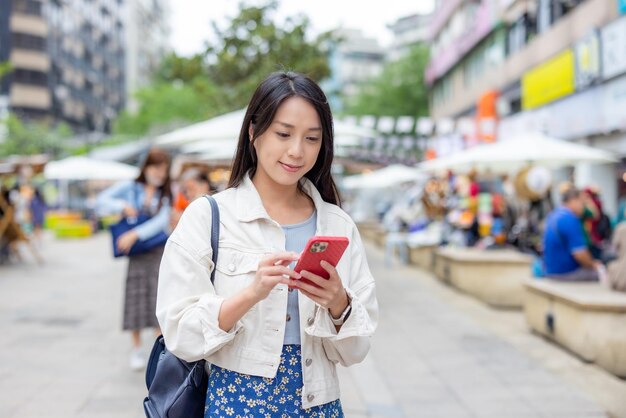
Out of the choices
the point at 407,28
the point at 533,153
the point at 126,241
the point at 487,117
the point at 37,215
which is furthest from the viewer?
the point at 407,28

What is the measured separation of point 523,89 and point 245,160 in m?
20.6

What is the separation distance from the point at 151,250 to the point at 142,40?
287 ft

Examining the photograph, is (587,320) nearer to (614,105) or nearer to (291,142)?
(291,142)

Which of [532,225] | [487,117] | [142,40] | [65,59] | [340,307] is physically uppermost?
[142,40]

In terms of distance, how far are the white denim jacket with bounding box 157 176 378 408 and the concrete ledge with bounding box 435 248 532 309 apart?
24.7ft

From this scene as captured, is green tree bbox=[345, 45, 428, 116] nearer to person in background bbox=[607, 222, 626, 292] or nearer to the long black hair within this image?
person in background bbox=[607, 222, 626, 292]

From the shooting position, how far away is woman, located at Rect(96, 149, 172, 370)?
552 cm

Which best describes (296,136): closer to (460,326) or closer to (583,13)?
(460,326)

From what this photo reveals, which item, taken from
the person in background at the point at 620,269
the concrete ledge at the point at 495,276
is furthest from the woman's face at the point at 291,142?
the concrete ledge at the point at 495,276

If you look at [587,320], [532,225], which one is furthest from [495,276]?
[587,320]

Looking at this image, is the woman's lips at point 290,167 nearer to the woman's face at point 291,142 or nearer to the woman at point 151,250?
the woman's face at point 291,142

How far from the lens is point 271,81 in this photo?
1988 mm

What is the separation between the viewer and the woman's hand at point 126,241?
548cm

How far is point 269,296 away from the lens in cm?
189
